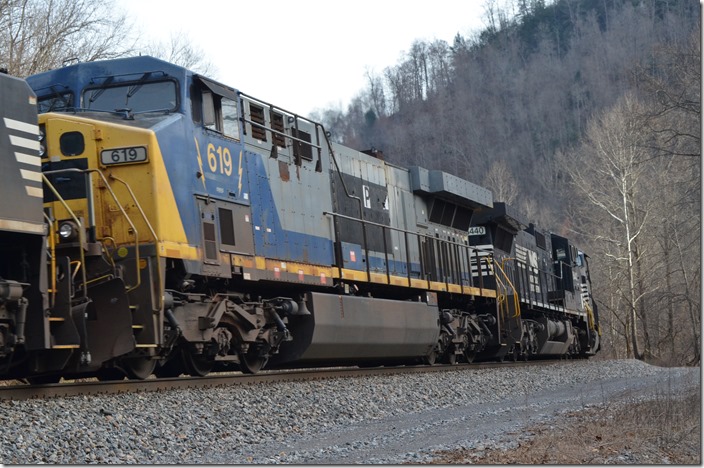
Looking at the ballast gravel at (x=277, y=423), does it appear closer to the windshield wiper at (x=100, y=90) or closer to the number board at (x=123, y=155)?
the number board at (x=123, y=155)

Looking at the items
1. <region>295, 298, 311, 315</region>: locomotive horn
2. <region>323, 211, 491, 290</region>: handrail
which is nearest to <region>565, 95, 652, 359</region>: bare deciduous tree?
<region>323, 211, 491, 290</region>: handrail

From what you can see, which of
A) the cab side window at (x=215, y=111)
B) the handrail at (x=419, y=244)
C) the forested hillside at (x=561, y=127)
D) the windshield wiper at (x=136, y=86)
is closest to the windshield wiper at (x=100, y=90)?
the windshield wiper at (x=136, y=86)

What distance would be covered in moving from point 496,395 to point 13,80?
23.3ft

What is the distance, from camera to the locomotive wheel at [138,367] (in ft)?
32.4

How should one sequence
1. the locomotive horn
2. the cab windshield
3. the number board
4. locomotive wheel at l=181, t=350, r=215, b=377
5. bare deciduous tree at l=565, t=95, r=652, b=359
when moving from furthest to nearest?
bare deciduous tree at l=565, t=95, r=652, b=359 < the locomotive horn < locomotive wheel at l=181, t=350, r=215, b=377 < the cab windshield < the number board

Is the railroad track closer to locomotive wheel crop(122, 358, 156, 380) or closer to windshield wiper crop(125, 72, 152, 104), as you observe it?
locomotive wheel crop(122, 358, 156, 380)

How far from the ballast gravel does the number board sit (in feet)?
7.90

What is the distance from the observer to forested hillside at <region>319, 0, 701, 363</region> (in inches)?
1367

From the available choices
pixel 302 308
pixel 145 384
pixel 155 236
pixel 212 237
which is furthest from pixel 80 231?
pixel 302 308

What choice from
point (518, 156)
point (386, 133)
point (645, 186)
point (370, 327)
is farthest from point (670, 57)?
point (386, 133)

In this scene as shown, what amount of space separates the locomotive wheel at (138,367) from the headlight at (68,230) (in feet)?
5.55

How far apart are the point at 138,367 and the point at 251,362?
213 cm

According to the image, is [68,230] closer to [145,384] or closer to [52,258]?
[52,258]

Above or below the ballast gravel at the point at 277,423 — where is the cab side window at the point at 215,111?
above
